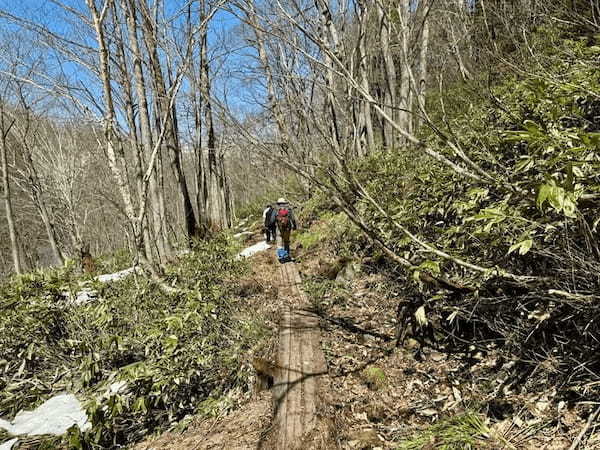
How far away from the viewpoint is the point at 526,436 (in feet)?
7.72

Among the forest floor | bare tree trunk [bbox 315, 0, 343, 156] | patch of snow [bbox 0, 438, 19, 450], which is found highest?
bare tree trunk [bbox 315, 0, 343, 156]

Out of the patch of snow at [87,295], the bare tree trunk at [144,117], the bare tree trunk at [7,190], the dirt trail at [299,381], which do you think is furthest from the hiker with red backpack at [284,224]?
the bare tree trunk at [7,190]

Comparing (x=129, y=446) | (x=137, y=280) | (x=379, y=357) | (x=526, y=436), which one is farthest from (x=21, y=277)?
(x=526, y=436)

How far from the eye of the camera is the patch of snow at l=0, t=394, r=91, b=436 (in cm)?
366

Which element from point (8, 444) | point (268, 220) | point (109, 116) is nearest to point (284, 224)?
point (268, 220)

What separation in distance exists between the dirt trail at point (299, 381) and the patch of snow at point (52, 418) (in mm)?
2024

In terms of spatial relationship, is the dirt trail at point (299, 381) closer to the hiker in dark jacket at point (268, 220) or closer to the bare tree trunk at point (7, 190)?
the hiker in dark jacket at point (268, 220)

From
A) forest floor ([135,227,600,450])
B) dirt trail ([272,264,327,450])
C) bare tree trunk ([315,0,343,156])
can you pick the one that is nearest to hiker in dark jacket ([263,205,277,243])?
dirt trail ([272,264,327,450])

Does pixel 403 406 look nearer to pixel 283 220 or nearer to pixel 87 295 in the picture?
pixel 87 295

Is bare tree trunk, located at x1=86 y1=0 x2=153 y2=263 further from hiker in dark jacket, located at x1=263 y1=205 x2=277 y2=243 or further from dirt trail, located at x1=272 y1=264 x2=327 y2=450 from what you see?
hiker in dark jacket, located at x1=263 y1=205 x2=277 y2=243

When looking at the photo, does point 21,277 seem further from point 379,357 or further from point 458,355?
point 458,355

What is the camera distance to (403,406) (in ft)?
10.6

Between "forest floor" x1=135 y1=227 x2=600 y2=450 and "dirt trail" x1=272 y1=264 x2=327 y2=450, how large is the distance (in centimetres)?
8

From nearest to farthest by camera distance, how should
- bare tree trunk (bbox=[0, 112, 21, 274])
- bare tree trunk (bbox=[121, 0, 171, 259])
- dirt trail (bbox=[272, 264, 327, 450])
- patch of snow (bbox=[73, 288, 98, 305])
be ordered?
1. dirt trail (bbox=[272, 264, 327, 450])
2. patch of snow (bbox=[73, 288, 98, 305])
3. bare tree trunk (bbox=[121, 0, 171, 259])
4. bare tree trunk (bbox=[0, 112, 21, 274])
